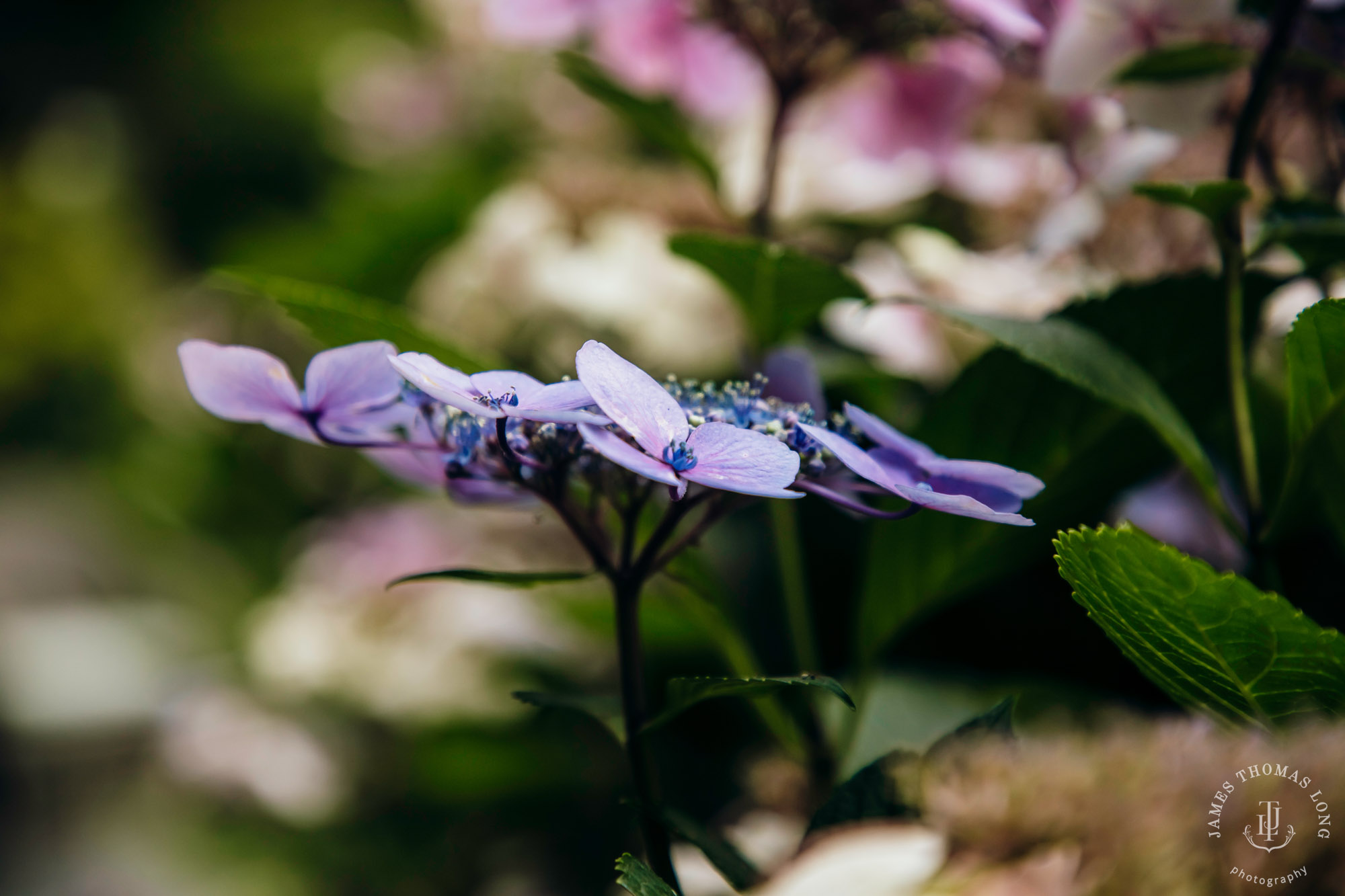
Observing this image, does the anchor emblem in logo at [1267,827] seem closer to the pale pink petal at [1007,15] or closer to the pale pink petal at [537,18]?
the pale pink petal at [1007,15]

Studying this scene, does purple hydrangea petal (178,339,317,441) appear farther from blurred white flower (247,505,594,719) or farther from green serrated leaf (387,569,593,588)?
blurred white flower (247,505,594,719)

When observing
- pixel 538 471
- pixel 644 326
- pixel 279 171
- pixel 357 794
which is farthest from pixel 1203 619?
pixel 279 171

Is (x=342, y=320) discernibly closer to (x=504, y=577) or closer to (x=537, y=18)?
(x=504, y=577)

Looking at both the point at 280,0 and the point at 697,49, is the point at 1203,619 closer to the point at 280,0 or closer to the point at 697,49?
the point at 697,49

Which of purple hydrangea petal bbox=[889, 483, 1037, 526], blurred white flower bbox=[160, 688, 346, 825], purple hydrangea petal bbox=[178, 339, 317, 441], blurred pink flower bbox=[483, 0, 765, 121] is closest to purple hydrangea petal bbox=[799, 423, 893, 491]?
purple hydrangea petal bbox=[889, 483, 1037, 526]

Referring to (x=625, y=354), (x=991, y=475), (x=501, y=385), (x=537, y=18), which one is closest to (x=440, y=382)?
(x=501, y=385)
